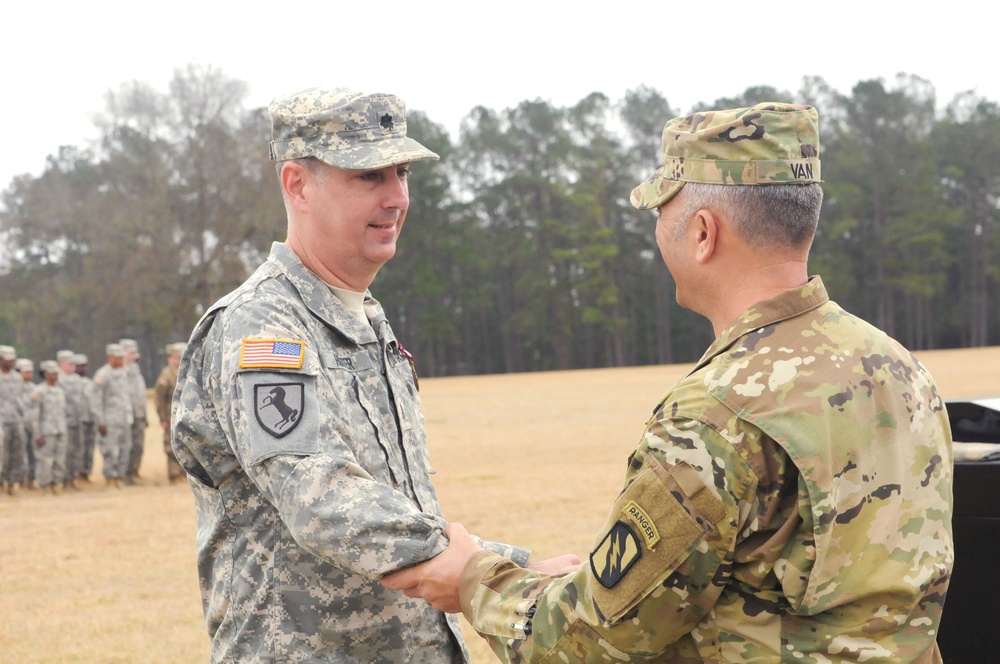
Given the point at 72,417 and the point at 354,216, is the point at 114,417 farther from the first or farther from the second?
the point at 354,216

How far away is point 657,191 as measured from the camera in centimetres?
222

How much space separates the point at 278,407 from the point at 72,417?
15.4 metres

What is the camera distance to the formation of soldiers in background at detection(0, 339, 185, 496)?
15.5 metres

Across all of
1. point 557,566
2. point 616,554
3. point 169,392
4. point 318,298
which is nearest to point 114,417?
point 169,392

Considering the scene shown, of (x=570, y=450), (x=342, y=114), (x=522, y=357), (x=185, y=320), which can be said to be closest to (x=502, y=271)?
(x=522, y=357)

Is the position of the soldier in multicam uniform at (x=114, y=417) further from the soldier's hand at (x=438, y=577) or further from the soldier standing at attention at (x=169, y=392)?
the soldier's hand at (x=438, y=577)

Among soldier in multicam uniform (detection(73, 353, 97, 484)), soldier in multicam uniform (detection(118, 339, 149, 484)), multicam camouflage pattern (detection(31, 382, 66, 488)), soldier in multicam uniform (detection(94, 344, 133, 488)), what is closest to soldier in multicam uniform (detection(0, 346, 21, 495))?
multicam camouflage pattern (detection(31, 382, 66, 488))

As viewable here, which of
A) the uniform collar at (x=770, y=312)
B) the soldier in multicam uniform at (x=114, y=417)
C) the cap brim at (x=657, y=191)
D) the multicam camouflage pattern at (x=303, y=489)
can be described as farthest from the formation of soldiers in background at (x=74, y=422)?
the uniform collar at (x=770, y=312)

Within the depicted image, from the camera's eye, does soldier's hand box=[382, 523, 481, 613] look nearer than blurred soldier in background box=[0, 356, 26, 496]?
Yes

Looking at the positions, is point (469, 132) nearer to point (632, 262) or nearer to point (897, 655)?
point (632, 262)

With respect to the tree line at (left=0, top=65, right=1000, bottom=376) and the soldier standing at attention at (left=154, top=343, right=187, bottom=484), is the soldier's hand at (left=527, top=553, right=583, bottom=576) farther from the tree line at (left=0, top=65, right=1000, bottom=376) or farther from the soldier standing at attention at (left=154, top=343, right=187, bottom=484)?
the tree line at (left=0, top=65, right=1000, bottom=376)

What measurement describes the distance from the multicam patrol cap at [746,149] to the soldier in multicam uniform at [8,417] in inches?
623

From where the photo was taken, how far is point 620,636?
6.47 feet

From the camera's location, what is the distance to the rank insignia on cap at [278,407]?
232cm
